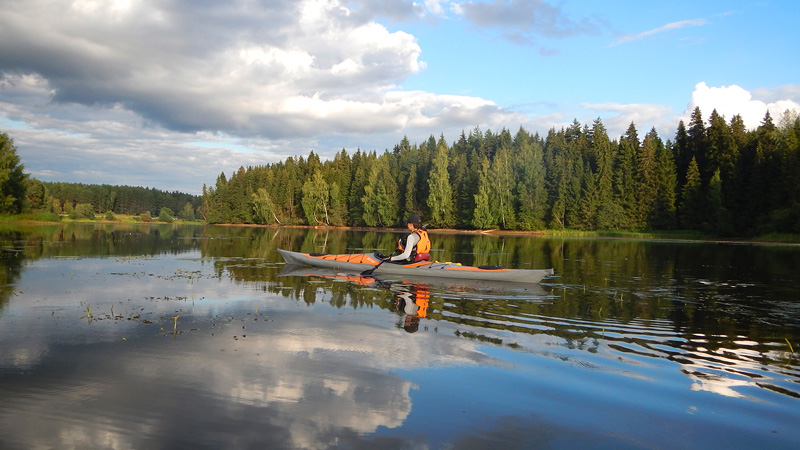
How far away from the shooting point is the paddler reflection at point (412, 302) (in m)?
9.36

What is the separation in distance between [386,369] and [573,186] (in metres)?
67.9

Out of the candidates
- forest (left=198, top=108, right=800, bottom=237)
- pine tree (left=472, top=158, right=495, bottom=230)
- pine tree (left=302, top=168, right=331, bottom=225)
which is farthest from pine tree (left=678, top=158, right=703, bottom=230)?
pine tree (left=302, top=168, right=331, bottom=225)

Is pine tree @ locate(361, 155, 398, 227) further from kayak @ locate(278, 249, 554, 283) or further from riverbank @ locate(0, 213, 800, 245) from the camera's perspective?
kayak @ locate(278, 249, 554, 283)

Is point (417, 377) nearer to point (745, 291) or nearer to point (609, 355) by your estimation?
point (609, 355)

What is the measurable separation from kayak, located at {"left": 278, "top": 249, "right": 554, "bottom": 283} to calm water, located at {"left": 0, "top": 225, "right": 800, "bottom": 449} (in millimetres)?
1922

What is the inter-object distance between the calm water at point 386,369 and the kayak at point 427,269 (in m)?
1.92

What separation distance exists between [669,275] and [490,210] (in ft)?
171

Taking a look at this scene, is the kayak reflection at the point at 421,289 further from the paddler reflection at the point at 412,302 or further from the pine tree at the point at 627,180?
the pine tree at the point at 627,180

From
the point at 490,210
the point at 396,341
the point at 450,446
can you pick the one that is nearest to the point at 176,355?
the point at 396,341

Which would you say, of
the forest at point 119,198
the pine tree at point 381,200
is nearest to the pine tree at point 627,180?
the pine tree at point 381,200

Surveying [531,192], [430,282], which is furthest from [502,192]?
[430,282]

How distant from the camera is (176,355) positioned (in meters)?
6.79

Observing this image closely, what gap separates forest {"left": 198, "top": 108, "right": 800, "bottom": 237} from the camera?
5575 cm

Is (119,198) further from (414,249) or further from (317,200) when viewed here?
(414,249)
